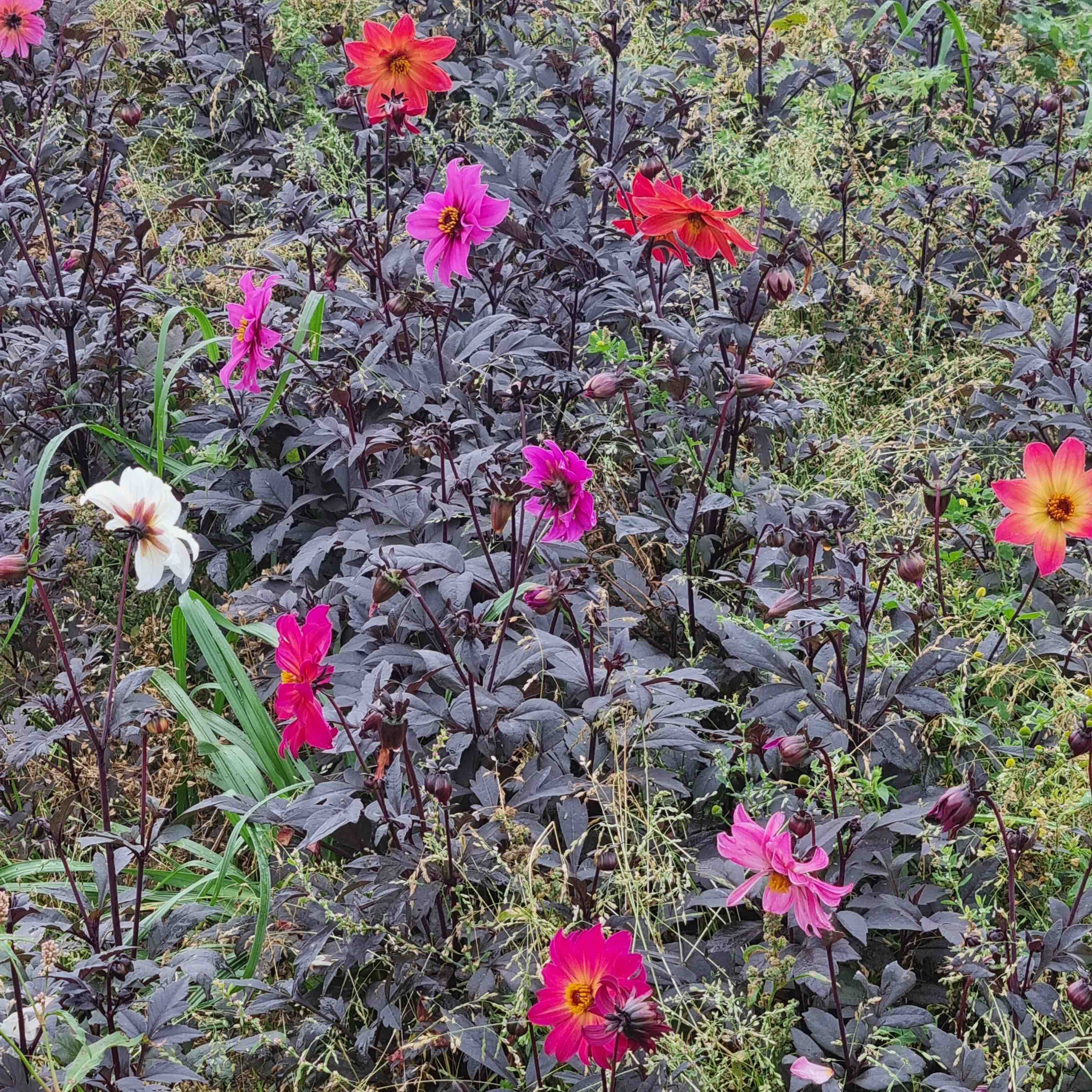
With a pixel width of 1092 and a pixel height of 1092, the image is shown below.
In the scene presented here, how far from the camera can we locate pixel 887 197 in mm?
2990

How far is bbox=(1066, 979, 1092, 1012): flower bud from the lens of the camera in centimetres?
123

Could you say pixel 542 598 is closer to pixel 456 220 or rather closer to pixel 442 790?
pixel 442 790

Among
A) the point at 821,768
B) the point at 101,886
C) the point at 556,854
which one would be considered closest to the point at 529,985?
the point at 556,854

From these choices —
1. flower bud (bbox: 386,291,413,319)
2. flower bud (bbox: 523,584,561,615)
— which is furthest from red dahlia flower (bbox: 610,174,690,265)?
flower bud (bbox: 523,584,561,615)

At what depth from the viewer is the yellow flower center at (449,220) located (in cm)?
193

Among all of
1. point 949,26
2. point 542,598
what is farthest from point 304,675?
point 949,26

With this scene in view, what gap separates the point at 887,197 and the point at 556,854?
2212 millimetres

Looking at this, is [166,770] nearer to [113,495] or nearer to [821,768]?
[113,495]

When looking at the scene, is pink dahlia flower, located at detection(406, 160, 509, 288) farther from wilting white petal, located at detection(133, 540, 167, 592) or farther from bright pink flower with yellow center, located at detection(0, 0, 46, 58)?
bright pink flower with yellow center, located at detection(0, 0, 46, 58)

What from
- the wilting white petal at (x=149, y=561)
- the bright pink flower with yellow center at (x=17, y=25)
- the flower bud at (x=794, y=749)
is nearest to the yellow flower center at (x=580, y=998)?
the flower bud at (x=794, y=749)

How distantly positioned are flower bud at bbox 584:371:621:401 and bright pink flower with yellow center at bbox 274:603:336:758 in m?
0.55

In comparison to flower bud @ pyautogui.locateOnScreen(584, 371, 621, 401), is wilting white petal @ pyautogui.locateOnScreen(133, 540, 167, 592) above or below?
A: below

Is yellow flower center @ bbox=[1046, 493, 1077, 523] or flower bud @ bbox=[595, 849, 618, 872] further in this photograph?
yellow flower center @ bbox=[1046, 493, 1077, 523]

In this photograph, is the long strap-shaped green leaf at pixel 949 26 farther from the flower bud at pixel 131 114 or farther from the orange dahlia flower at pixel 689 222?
the flower bud at pixel 131 114
